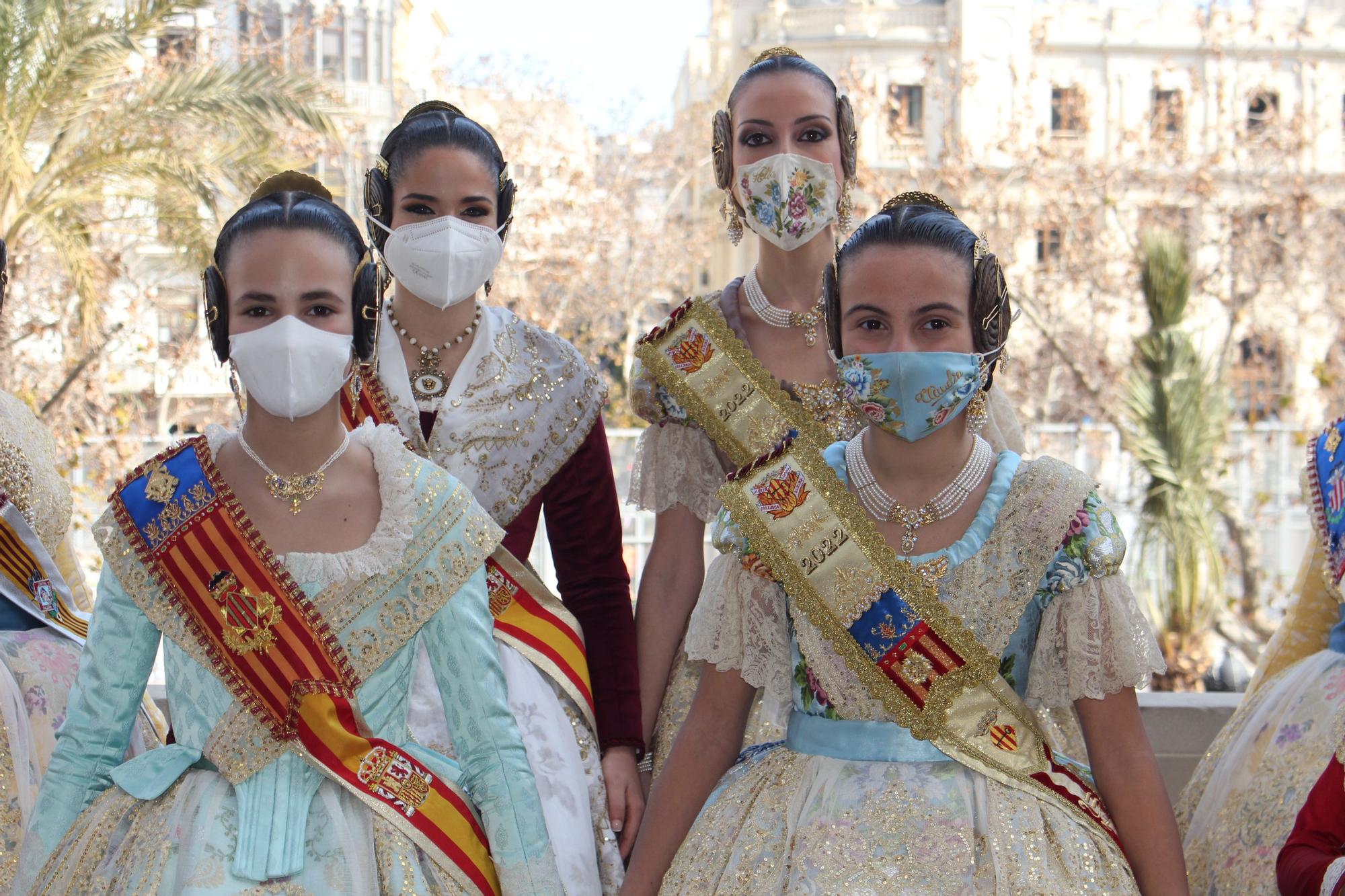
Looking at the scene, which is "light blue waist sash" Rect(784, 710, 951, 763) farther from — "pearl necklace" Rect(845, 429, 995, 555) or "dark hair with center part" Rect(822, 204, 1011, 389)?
"dark hair with center part" Rect(822, 204, 1011, 389)

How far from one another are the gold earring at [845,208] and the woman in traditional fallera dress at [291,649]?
5.00 ft

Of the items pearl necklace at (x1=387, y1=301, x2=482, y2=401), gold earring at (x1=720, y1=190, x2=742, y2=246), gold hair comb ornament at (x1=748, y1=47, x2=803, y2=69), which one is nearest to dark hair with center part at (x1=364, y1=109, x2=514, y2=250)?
pearl necklace at (x1=387, y1=301, x2=482, y2=401)

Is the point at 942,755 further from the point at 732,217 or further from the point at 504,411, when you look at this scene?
the point at 732,217

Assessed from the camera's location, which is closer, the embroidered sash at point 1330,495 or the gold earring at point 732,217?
the embroidered sash at point 1330,495

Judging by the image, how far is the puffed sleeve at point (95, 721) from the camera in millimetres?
2631

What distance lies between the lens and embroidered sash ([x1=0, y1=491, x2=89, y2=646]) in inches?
140

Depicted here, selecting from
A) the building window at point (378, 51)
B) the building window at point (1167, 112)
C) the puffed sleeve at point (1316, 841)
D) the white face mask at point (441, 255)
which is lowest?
the puffed sleeve at point (1316, 841)

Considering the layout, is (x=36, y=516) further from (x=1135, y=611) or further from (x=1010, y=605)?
(x=1135, y=611)

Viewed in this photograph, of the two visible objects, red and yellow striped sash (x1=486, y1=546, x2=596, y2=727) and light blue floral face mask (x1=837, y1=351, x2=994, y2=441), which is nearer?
light blue floral face mask (x1=837, y1=351, x2=994, y2=441)

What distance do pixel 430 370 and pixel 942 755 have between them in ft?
5.09

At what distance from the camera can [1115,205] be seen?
53.6ft

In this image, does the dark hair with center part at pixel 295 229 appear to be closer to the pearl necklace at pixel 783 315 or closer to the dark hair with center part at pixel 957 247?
the dark hair with center part at pixel 957 247

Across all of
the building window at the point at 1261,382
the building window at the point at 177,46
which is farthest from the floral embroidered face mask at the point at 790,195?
the building window at the point at 177,46

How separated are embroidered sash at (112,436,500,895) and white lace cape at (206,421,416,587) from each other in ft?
0.17
